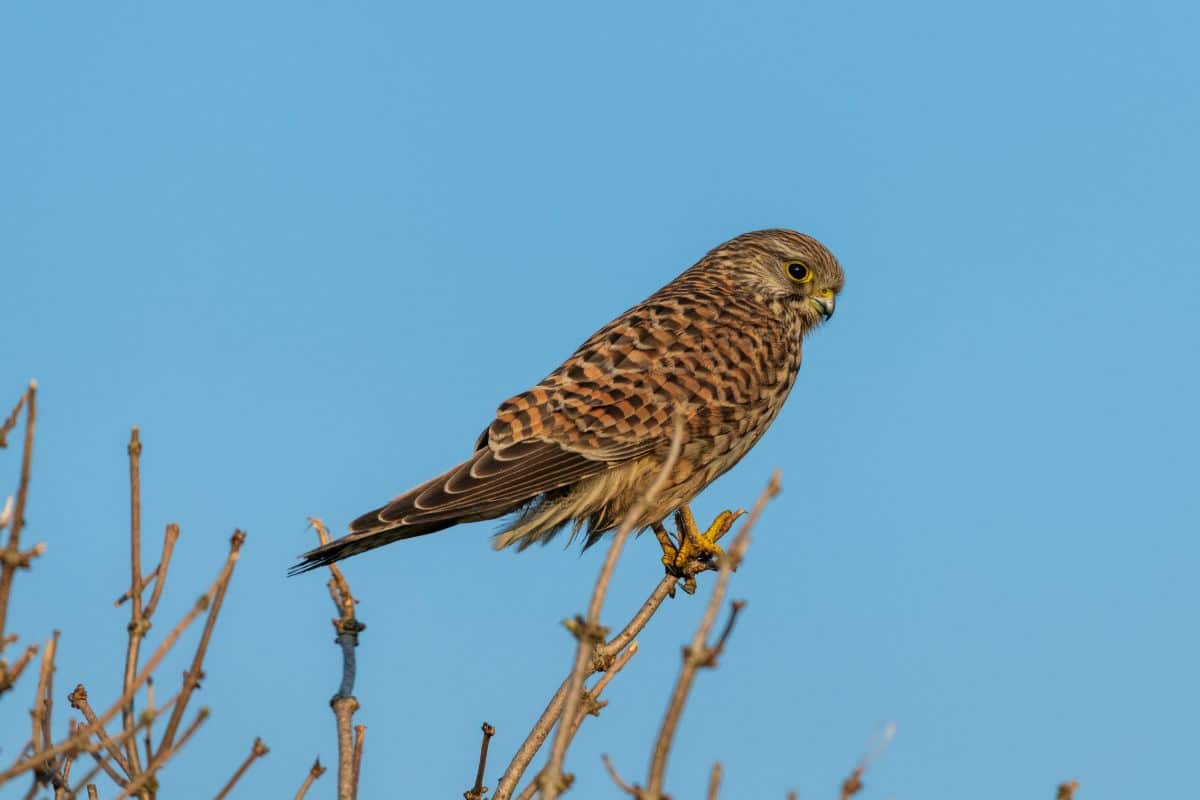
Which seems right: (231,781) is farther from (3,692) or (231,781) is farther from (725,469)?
(725,469)

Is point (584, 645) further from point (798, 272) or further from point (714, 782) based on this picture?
point (798, 272)

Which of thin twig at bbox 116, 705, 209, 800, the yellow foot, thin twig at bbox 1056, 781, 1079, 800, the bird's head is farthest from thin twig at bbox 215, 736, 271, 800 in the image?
the bird's head

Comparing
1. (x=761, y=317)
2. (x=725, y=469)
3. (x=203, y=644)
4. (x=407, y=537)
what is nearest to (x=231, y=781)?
(x=203, y=644)

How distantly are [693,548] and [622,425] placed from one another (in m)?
0.53

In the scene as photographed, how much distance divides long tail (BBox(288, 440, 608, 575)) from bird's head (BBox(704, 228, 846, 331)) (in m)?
1.79

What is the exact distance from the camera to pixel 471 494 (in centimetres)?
482

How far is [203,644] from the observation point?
2.46 meters

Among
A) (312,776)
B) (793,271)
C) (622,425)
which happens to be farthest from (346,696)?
(793,271)

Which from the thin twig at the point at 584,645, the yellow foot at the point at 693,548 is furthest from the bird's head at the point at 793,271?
the thin twig at the point at 584,645

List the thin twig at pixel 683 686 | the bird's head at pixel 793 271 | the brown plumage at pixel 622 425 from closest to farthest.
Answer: the thin twig at pixel 683 686
the brown plumage at pixel 622 425
the bird's head at pixel 793 271

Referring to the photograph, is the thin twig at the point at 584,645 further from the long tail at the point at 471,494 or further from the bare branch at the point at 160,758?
the long tail at the point at 471,494

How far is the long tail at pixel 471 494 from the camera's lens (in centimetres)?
440

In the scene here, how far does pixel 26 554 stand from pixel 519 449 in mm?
3091

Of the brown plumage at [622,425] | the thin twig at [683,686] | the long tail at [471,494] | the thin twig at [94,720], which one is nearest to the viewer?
the thin twig at [683,686]
